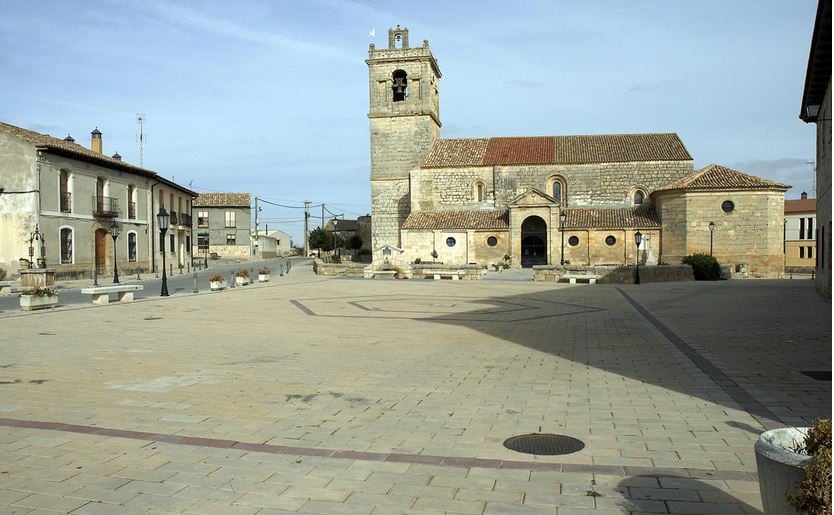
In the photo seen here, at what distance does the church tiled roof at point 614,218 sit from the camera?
146 feet

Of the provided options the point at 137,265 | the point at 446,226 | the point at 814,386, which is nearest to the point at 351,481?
the point at 814,386

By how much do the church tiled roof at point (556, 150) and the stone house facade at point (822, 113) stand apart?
2614 cm

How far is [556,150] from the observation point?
51375 mm

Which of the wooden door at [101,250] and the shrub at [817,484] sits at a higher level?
the wooden door at [101,250]

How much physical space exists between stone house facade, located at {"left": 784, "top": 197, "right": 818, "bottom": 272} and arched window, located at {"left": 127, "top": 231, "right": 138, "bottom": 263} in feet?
211

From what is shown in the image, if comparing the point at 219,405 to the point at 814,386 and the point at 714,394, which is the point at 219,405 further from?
the point at 814,386

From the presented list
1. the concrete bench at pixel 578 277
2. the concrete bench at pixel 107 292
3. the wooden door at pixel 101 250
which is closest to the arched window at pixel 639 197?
the concrete bench at pixel 578 277

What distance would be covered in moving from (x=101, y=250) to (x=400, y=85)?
2632 centimetres

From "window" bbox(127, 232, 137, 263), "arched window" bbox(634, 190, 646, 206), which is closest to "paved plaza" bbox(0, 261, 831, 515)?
"window" bbox(127, 232, 137, 263)

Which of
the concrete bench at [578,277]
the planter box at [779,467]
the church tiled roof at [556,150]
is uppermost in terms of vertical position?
the church tiled roof at [556,150]

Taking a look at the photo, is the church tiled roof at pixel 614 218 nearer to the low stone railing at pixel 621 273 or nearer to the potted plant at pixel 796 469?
the low stone railing at pixel 621 273

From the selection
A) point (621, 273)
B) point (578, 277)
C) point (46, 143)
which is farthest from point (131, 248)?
point (621, 273)

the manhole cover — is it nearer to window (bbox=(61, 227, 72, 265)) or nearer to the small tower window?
window (bbox=(61, 227, 72, 265))

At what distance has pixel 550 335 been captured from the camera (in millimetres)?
12883
